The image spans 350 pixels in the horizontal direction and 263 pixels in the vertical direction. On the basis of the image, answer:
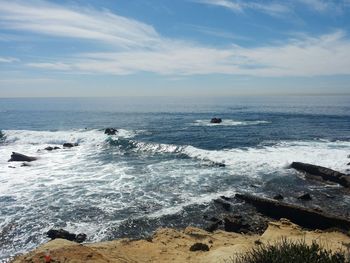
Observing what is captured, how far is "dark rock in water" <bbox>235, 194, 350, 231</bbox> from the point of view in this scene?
18.2 metres

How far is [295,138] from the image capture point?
47500 mm

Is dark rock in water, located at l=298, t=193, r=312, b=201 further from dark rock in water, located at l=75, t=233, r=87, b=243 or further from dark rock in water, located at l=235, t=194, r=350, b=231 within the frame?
dark rock in water, located at l=75, t=233, r=87, b=243

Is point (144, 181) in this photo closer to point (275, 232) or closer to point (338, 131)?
point (275, 232)

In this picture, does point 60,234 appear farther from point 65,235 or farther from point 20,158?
point 20,158

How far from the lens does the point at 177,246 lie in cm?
1566

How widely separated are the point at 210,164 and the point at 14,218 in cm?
1943

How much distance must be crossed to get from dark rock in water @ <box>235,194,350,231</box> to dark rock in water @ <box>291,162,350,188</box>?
8.50 metres

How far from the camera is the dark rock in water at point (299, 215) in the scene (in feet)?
59.9

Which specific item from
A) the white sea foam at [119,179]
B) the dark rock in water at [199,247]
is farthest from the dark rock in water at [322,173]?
the dark rock in water at [199,247]

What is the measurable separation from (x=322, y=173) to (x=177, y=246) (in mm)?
18114

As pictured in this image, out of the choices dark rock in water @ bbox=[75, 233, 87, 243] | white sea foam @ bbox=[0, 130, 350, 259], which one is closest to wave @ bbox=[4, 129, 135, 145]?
white sea foam @ bbox=[0, 130, 350, 259]

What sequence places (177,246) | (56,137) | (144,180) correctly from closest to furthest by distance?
(177,246) < (144,180) < (56,137)

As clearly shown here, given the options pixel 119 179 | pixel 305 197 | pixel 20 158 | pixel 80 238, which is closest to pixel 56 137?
pixel 20 158

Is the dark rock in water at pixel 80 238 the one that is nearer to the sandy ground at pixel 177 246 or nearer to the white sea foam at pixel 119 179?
the white sea foam at pixel 119 179
